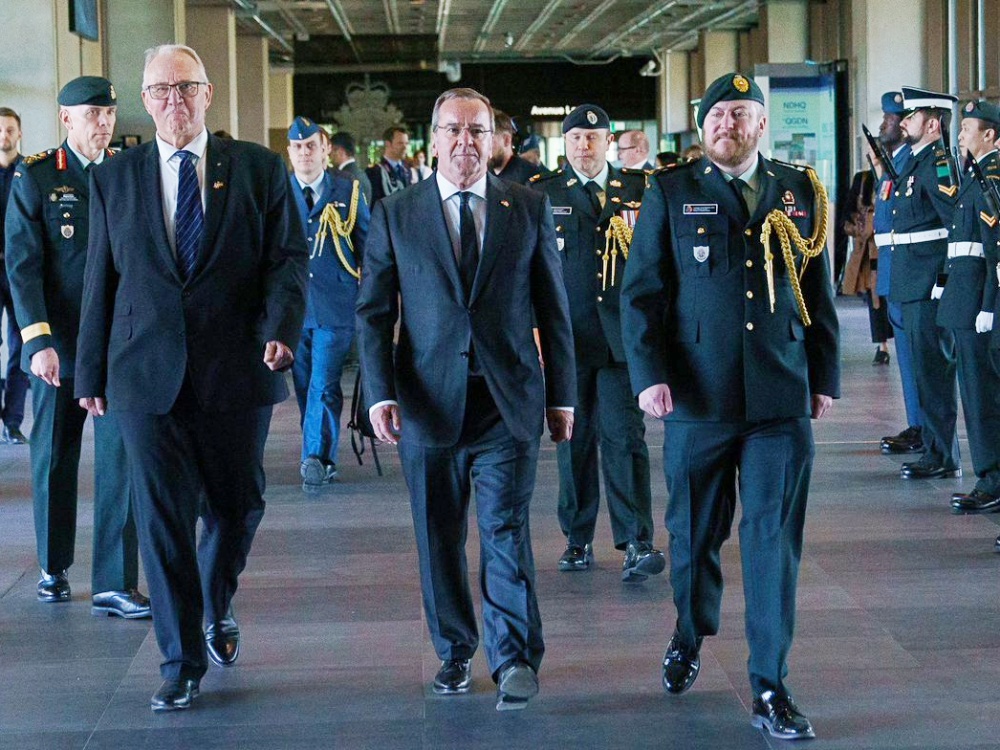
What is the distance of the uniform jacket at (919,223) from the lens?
798cm

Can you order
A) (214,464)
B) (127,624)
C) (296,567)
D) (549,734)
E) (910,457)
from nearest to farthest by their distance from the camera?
(549,734) → (214,464) → (127,624) → (296,567) → (910,457)

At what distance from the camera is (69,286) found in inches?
206

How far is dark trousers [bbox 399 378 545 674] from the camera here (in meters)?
4.20

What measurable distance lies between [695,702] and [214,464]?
1.49m

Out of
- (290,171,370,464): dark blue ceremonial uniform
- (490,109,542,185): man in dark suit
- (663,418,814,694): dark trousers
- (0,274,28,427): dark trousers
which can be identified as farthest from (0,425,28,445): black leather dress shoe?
(663,418,814,694): dark trousers

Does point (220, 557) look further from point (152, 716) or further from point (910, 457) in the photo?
point (910, 457)

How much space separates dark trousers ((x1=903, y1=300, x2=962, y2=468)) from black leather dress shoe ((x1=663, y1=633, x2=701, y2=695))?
3979 millimetres

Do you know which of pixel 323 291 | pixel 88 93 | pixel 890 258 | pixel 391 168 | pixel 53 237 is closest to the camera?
pixel 88 93

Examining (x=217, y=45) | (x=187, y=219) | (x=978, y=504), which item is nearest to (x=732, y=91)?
(x=187, y=219)

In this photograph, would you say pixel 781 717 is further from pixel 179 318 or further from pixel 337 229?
pixel 337 229

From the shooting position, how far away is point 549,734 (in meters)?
4.04

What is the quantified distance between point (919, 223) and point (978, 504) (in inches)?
69.3

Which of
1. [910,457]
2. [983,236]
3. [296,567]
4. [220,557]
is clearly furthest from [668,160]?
[220,557]

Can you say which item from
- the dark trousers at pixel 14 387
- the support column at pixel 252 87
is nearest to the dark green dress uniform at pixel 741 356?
the dark trousers at pixel 14 387
